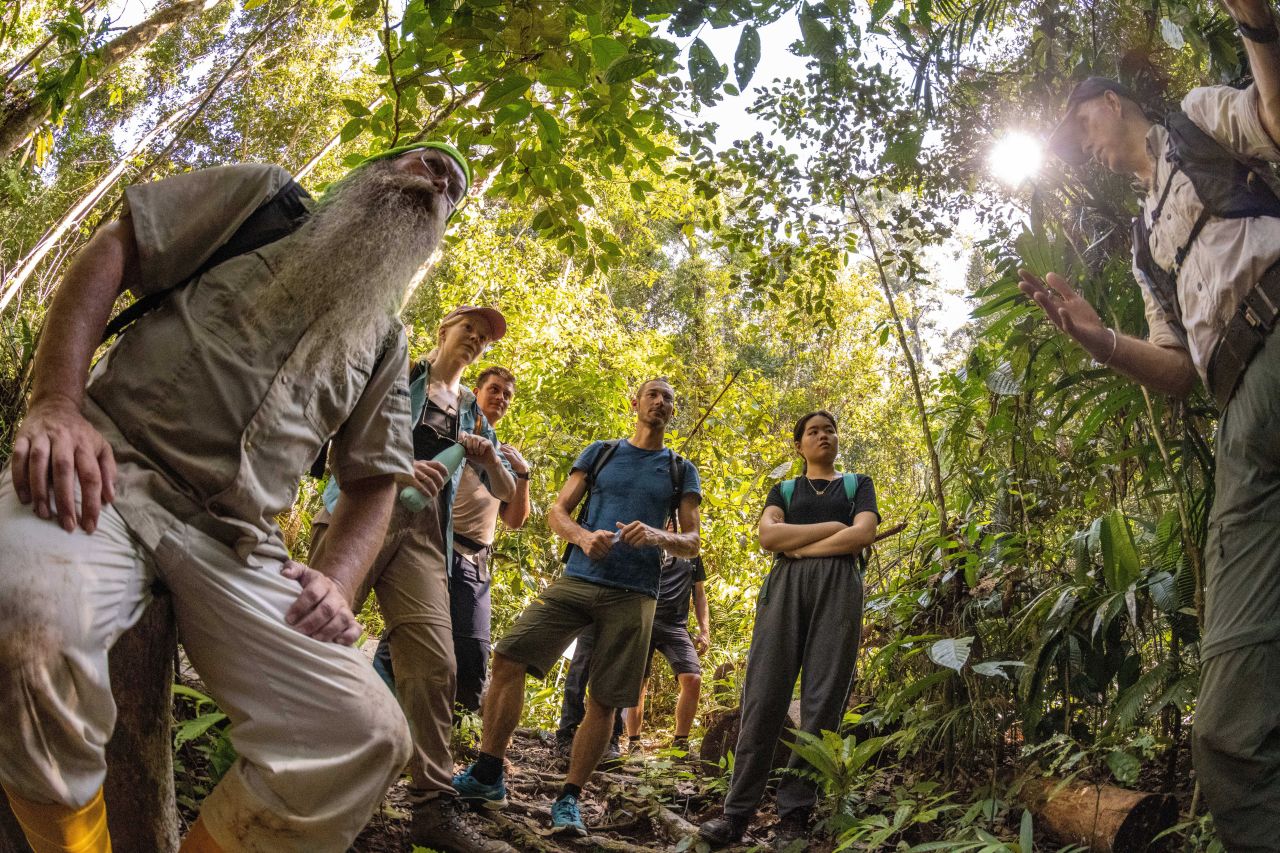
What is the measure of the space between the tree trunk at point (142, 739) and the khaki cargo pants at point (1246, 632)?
268 cm

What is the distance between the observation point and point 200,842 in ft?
5.72

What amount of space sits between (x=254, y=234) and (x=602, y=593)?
2.72 m

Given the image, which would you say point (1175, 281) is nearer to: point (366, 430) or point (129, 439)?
point (366, 430)

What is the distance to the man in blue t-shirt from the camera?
13.4 feet

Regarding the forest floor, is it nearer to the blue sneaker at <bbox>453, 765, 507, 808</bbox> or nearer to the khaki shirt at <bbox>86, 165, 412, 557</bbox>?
the blue sneaker at <bbox>453, 765, 507, 808</bbox>

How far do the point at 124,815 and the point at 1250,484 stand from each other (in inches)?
121

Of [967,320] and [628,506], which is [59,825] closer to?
[628,506]

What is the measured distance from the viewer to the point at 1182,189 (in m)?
2.43

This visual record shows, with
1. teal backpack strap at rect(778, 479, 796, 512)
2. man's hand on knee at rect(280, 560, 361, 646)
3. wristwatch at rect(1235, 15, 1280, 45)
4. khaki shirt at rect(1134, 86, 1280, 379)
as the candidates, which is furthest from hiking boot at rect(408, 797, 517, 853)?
wristwatch at rect(1235, 15, 1280, 45)

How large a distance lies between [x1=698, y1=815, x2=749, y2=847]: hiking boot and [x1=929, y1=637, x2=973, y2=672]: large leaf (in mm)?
1131

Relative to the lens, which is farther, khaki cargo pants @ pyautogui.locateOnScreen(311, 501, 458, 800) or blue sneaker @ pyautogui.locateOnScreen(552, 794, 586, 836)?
blue sneaker @ pyautogui.locateOnScreen(552, 794, 586, 836)

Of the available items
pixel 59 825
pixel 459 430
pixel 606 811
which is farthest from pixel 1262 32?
pixel 606 811

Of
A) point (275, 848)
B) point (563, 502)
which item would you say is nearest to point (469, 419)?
point (563, 502)

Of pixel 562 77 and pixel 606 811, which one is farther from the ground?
pixel 562 77
